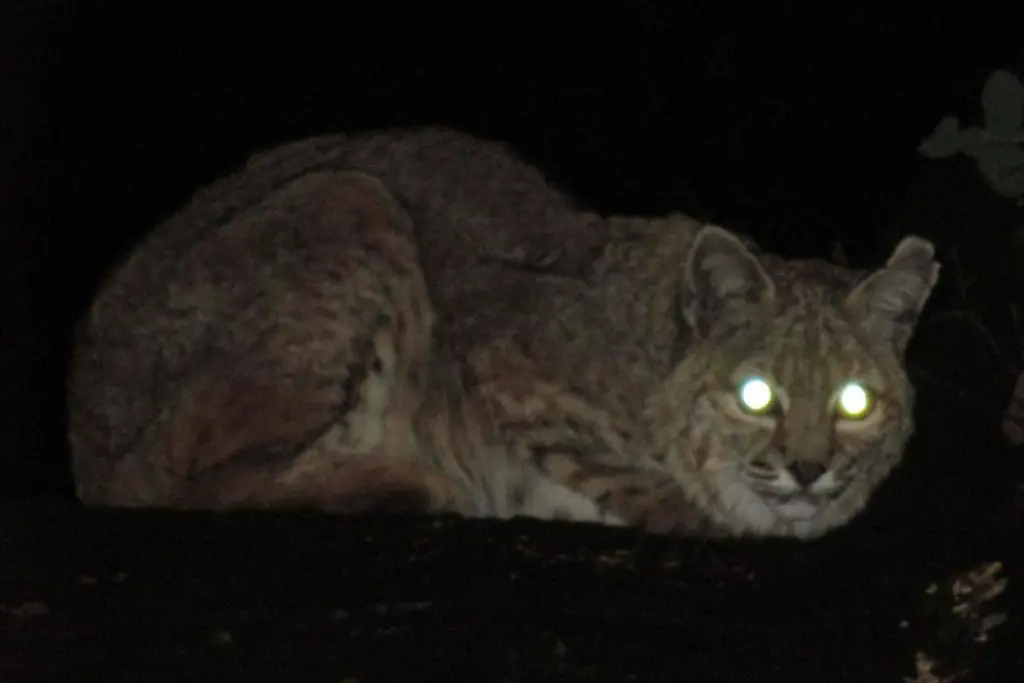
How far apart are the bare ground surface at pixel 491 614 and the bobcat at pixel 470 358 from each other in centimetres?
25

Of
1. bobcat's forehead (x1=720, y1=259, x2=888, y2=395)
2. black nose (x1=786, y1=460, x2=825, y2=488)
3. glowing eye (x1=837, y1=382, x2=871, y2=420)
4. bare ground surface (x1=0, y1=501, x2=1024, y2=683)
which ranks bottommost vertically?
Result: bare ground surface (x1=0, y1=501, x2=1024, y2=683)

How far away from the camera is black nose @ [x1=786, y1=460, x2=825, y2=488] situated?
5.26ft

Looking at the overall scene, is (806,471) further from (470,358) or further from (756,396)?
(470,358)

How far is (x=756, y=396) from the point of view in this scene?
5.54 feet

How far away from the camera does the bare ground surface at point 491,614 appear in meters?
1.30

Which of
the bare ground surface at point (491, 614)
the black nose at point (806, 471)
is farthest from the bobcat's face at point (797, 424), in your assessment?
the bare ground surface at point (491, 614)

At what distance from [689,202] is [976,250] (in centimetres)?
51

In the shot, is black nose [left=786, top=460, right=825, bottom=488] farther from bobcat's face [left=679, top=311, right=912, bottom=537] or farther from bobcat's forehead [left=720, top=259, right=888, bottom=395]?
bobcat's forehead [left=720, top=259, right=888, bottom=395]

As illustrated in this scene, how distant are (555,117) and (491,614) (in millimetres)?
1054

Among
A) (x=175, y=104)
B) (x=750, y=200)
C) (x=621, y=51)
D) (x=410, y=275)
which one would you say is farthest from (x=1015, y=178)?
(x=175, y=104)

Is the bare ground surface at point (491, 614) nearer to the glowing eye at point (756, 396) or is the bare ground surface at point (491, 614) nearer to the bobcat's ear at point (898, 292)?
the glowing eye at point (756, 396)

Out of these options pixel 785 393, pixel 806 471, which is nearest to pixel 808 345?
pixel 785 393

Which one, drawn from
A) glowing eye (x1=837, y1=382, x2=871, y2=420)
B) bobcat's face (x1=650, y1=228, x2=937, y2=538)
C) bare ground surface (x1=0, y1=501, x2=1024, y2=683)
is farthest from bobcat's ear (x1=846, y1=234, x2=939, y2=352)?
bare ground surface (x1=0, y1=501, x2=1024, y2=683)

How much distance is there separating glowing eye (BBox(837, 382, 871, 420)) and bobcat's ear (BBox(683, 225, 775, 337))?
18 cm
